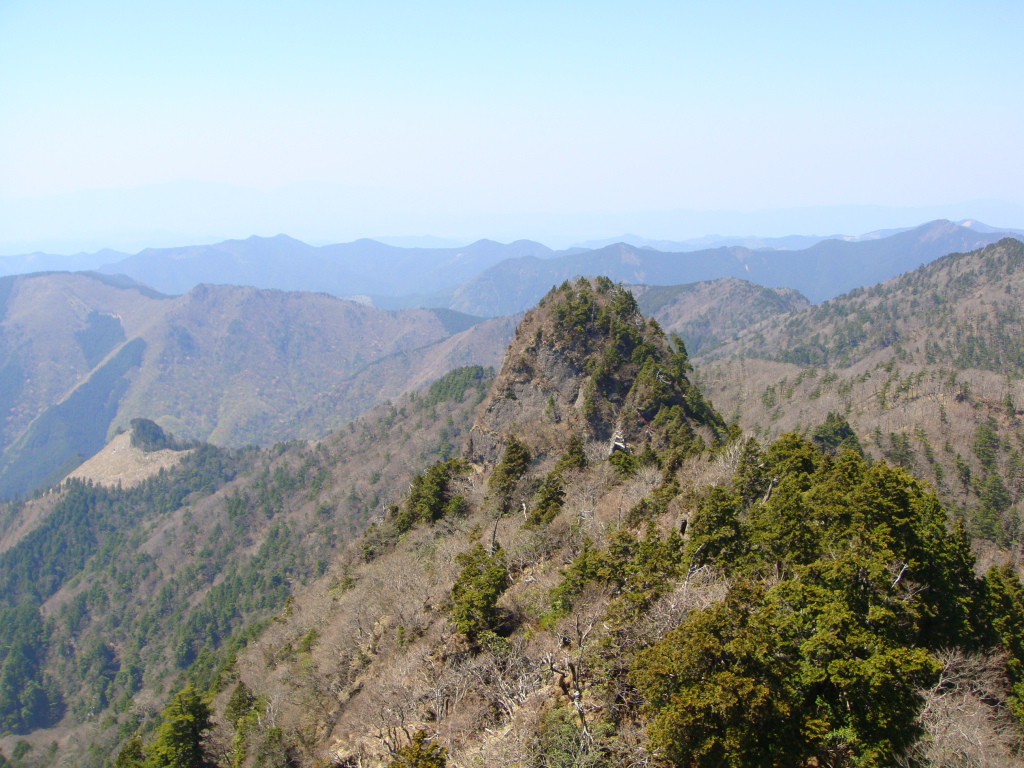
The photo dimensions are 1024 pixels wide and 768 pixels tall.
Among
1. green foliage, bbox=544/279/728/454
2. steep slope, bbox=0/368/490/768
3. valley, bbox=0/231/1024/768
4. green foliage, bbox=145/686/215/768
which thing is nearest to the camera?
valley, bbox=0/231/1024/768

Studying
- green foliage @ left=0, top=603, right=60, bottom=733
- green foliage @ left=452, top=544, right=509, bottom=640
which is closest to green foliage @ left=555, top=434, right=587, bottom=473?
green foliage @ left=452, top=544, right=509, bottom=640

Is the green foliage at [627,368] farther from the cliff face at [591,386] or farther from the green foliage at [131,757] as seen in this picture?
the green foliage at [131,757]

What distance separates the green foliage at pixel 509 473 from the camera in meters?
46.0

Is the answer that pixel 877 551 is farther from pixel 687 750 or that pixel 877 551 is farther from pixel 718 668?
→ pixel 687 750

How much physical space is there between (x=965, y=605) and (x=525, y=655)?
55.3 feet

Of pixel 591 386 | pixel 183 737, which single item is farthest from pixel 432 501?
pixel 183 737

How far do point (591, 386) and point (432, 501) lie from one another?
21.8 meters

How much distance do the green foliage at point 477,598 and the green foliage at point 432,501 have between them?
1947 cm

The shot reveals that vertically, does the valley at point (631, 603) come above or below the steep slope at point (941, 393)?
above

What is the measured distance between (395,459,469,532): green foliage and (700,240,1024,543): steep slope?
159 feet

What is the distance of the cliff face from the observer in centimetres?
5866

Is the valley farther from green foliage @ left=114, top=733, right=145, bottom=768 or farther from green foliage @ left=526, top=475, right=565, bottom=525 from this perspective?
green foliage @ left=114, top=733, right=145, bottom=768

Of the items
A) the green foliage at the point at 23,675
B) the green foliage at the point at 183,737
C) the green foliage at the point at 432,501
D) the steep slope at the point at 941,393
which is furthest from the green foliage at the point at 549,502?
the green foliage at the point at 23,675

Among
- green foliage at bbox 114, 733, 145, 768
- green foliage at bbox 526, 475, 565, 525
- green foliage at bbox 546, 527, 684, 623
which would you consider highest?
green foliage at bbox 546, 527, 684, 623
